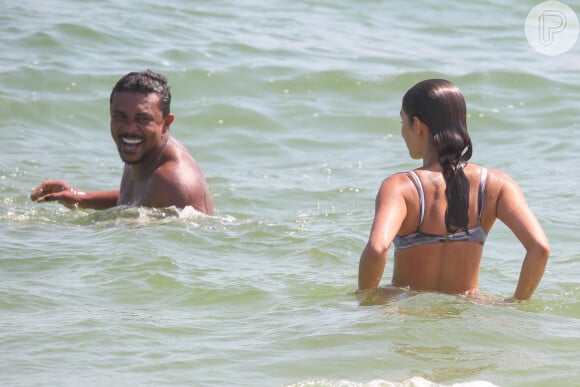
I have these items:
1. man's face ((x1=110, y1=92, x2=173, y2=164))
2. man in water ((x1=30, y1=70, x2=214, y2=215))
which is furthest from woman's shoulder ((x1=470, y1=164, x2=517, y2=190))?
man's face ((x1=110, y1=92, x2=173, y2=164))

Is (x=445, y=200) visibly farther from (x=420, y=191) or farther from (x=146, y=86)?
(x=146, y=86)

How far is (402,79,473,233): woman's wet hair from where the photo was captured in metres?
5.14

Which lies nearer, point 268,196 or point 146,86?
point 146,86

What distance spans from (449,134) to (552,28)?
12.3 metres

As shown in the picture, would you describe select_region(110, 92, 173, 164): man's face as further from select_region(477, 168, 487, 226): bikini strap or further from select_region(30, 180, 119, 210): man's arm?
select_region(477, 168, 487, 226): bikini strap

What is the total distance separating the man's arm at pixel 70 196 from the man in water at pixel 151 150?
2 centimetres

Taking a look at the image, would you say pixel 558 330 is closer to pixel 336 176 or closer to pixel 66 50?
pixel 336 176

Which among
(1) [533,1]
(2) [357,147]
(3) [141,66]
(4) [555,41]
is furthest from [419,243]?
(1) [533,1]

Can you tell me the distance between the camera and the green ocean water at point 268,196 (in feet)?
16.4

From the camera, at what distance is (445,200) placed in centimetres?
516

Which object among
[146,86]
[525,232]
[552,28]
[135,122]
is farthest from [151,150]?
[552,28]

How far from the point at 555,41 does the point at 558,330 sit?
11.2m

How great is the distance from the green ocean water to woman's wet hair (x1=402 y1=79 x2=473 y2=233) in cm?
45

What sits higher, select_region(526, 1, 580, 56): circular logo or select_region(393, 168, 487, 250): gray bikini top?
select_region(526, 1, 580, 56): circular logo
